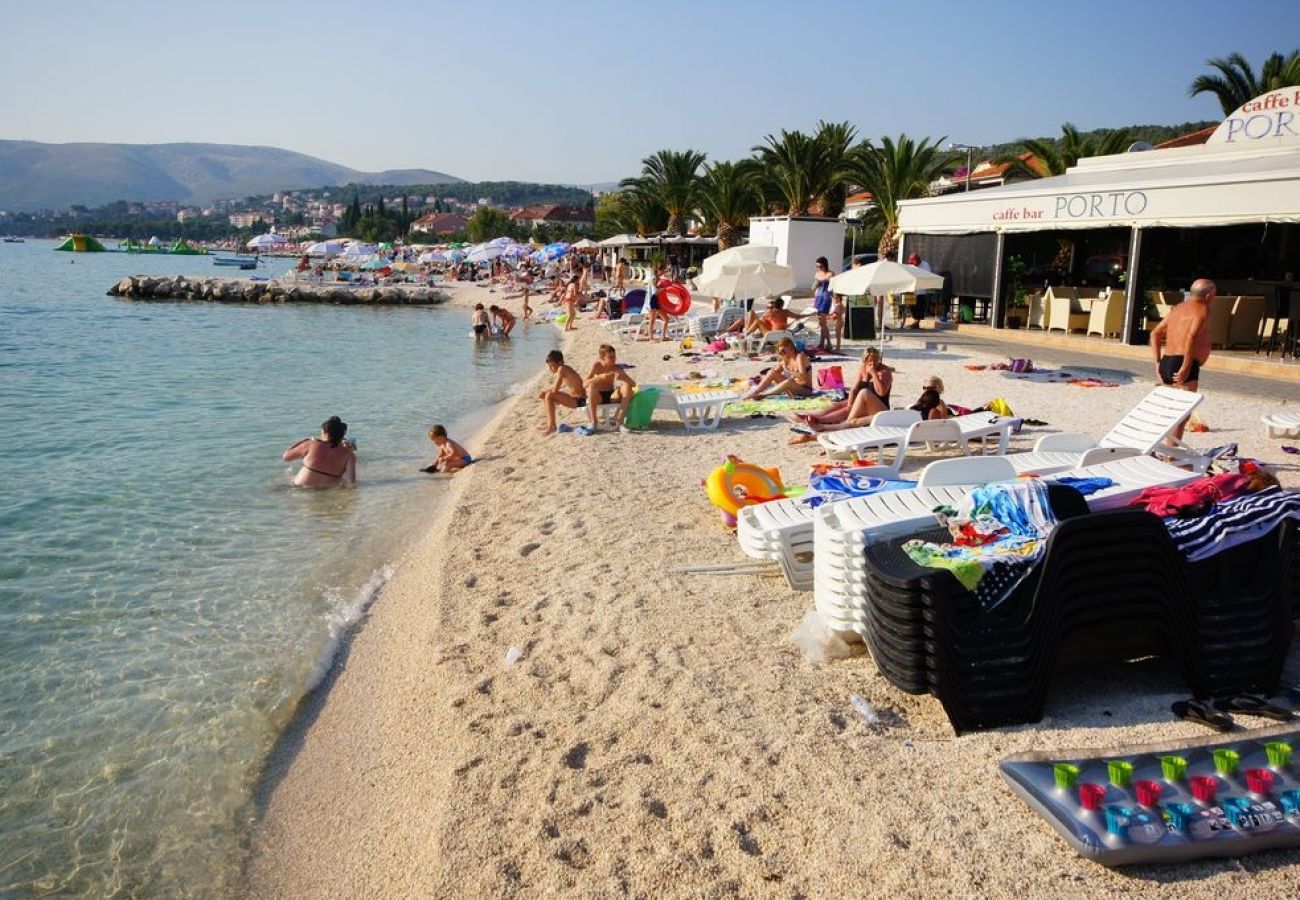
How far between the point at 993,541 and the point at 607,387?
6903mm

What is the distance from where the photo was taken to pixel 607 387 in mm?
10492

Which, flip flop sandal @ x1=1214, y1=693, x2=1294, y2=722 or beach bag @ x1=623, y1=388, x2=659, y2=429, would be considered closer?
flip flop sandal @ x1=1214, y1=693, x2=1294, y2=722

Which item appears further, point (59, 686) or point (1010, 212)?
point (1010, 212)

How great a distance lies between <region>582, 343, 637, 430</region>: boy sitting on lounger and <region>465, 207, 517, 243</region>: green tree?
7570cm

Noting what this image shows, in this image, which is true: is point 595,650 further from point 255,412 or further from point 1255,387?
point 255,412

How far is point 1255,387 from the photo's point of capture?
1111 cm

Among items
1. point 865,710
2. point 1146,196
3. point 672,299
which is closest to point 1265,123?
point 1146,196

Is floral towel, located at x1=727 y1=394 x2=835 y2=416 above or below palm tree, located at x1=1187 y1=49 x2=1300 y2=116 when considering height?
below

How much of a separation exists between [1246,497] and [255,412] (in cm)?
Result: 1333

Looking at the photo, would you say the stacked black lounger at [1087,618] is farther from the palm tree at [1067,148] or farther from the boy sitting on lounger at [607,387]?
the palm tree at [1067,148]

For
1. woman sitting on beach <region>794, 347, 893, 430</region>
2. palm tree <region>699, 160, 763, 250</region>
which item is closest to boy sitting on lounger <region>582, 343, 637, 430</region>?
woman sitting on beach <region>794, 347, 893, 430</region>

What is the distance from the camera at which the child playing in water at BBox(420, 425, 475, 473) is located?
988cm

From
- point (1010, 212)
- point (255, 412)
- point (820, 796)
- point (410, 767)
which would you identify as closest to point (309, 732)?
point (410, 767)

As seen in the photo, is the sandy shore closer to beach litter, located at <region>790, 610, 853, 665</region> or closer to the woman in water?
beach litter, located at <region>790, 610, 853, 665</region>
